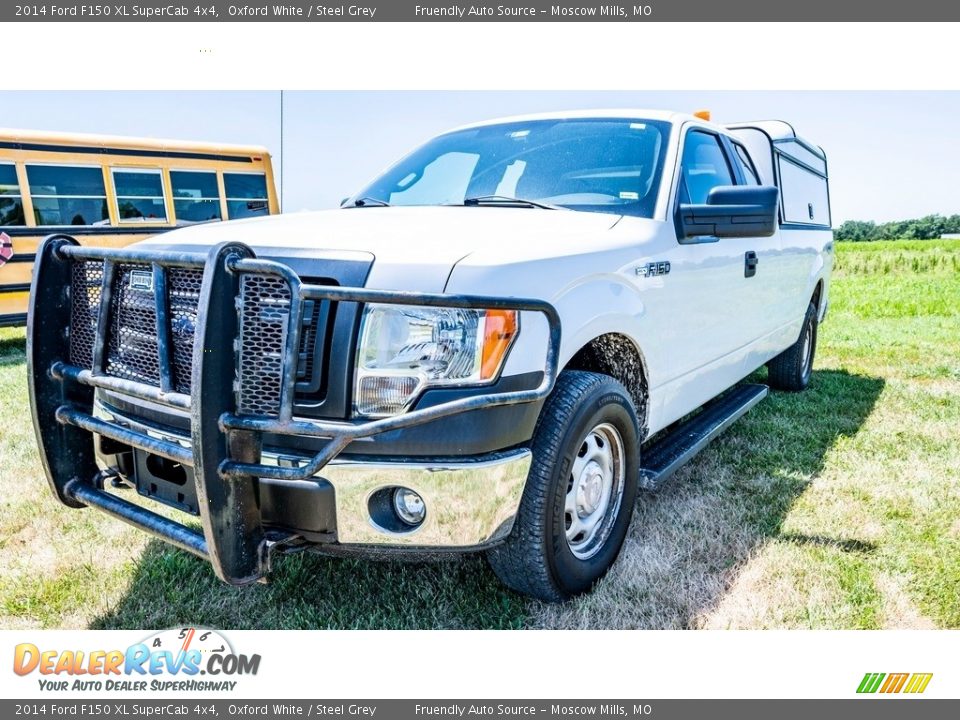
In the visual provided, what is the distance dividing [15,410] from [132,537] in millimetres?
2858

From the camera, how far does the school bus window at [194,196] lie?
33.0ft

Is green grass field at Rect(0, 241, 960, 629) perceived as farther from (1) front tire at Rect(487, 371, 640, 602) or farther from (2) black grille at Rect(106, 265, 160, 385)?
(2) black grille at Rect(106, 265, 160, 385)

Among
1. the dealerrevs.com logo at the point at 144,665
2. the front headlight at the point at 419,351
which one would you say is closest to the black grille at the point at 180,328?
the front headlight at the point at 419,351

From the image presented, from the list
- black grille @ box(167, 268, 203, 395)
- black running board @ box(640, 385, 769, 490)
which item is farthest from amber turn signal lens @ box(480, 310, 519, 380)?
black running board @ box(640, 385, 769, 490)

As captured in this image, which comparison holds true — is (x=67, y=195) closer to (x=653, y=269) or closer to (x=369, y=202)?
(x=369, y=202)

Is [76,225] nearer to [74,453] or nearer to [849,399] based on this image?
[74,453]

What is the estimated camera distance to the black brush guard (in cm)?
198

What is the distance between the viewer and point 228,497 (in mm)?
2066

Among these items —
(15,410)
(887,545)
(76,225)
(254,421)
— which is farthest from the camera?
(76,225)

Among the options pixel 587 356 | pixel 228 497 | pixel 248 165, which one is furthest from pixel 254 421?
pixel 248 165

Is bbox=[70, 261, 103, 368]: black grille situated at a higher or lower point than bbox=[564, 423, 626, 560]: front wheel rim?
higher

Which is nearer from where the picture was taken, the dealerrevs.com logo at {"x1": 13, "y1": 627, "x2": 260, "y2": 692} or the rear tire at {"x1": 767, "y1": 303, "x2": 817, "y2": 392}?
the dealerrevs.com logo at {"x1": 13, "y1": 627, "x2": 260, "y2": 692}

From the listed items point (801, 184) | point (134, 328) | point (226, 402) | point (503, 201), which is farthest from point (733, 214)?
point (801, 184)

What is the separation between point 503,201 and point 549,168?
361 millimetres
